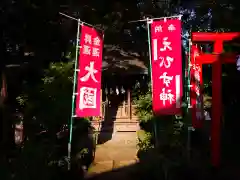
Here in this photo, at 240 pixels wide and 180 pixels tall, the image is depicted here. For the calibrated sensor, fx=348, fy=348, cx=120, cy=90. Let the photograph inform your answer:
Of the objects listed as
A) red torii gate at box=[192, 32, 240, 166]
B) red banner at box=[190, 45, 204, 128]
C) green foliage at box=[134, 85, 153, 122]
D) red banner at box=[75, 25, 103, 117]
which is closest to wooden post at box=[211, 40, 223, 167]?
red torii gate at box=[192, 32, 240, 166]

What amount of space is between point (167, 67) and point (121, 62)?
9318mm

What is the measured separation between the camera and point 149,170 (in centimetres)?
728

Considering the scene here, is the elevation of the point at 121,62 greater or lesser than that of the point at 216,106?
greater

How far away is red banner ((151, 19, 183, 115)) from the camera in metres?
6.36

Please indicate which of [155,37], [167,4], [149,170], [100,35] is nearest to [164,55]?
[155,37]

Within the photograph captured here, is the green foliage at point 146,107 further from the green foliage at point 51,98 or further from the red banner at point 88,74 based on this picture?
the red banner at point 88,74

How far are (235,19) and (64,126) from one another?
594 cm

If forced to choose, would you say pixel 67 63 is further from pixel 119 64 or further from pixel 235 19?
pixel 119 64

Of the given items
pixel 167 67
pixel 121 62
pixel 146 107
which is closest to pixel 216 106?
pixel 167 67

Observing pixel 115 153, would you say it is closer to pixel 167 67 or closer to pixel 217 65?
pixel 217 65

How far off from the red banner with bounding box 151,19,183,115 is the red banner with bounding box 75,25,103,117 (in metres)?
1.08

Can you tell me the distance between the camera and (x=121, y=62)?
15.7 metres

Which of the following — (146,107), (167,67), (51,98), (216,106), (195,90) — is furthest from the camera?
(146,107)

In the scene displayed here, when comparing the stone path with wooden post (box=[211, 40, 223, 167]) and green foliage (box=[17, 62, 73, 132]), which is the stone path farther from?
wooden post (box=[211, 40, 223, 167])
